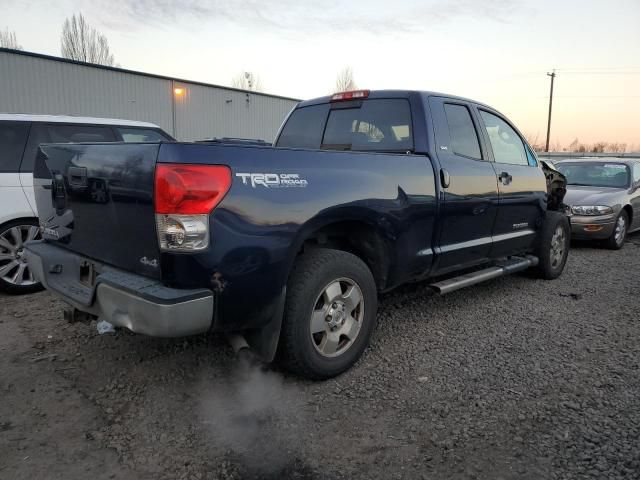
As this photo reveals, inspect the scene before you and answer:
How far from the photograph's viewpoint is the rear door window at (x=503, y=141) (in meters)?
4.68

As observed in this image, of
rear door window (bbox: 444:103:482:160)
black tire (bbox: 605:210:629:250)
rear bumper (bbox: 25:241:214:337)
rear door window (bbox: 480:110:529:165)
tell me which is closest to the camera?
rear bumper (bbox: 25:241:214:337)

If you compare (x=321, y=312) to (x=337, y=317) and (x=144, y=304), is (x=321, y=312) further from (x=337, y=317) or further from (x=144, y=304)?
(x=144, y=304)

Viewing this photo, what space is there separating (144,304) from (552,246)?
4932 millimetres

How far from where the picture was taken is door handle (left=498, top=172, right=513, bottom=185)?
4547mm

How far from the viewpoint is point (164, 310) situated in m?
2.25

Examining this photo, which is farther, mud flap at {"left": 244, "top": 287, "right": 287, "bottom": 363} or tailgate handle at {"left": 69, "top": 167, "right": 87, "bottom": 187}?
tailgate handle at {"left": 69, "top": 167, "right": 87, "bottom": 187}

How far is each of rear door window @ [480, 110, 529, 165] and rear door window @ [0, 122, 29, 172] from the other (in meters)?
4.55

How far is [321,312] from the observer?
119 inches

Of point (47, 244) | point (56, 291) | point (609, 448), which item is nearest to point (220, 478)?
point (56, 291)

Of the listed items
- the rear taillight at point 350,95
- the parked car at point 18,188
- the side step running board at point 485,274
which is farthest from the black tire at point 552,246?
the parked car at point 18,188

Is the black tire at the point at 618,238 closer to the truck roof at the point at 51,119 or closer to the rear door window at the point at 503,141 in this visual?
the rear door window at the point at 503,141

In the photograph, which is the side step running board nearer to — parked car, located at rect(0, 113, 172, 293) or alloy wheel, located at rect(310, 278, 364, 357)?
alloy wheel, located at rect(310, 278, 364, 357)

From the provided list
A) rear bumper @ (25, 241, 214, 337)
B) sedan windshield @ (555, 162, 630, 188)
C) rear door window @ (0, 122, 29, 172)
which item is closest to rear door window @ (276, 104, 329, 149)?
rear bumper @ (25, 241, 214, 337)

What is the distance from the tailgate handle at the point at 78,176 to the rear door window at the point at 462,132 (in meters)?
2.78
